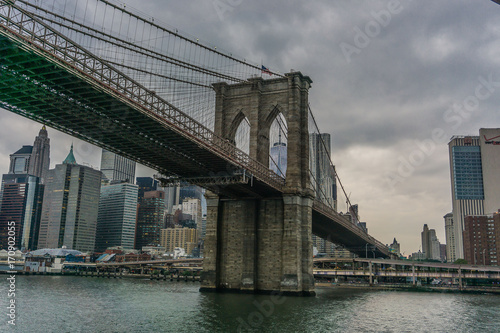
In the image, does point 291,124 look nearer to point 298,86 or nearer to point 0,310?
point 298,86

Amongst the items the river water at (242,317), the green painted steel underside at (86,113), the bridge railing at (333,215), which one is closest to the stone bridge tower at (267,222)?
the river water at (242,317)

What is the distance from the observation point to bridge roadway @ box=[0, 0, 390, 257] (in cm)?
2798

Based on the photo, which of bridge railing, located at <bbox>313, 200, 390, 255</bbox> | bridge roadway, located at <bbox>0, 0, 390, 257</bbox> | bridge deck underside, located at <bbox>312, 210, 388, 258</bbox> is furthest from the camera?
bridge deck underside, located at <bbox>312, 210, 388, 258</bbox>

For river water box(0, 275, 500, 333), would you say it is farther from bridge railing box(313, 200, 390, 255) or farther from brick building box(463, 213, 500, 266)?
brick building box(463, 213, 500, 266)

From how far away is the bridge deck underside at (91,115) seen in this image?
29.6 metres

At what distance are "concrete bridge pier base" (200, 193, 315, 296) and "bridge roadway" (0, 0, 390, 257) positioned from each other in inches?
179

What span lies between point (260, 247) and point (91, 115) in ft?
101

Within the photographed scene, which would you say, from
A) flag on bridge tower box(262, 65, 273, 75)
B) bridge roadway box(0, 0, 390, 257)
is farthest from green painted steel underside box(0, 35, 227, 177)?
flag on bridge tower box(262, 65, 273, 75)

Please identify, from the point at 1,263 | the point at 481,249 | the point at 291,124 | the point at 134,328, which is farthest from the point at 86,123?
the point at 481,249

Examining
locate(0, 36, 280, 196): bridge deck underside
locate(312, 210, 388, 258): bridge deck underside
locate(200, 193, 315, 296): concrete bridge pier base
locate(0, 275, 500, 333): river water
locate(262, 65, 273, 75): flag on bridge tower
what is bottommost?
locate(0, 275, 500, 333): river water

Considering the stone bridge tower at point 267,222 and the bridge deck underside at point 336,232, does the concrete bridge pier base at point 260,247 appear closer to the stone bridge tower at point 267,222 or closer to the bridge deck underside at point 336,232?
the stone bridge tower at point 267,222

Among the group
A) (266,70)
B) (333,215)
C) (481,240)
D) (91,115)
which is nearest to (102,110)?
(91,115)

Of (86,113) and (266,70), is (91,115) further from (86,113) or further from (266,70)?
(266,70)

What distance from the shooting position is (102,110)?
1421 inches
